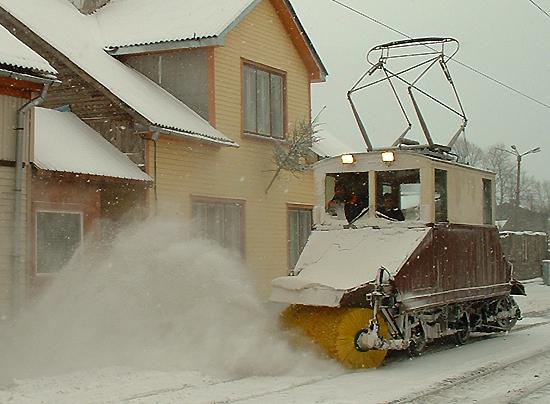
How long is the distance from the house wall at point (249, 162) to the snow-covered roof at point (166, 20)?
1.65 ft

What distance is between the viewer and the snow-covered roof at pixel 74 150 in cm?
1386

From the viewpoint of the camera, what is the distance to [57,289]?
42.1ft

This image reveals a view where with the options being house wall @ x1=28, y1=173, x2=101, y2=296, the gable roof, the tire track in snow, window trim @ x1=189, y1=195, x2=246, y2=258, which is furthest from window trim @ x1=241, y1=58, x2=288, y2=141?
the tire track in snow

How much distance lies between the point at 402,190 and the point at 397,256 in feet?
4.38

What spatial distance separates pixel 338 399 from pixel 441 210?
189 inches

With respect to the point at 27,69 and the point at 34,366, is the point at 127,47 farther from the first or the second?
the point at 34,366

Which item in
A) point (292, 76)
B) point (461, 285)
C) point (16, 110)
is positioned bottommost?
point (461, 285)

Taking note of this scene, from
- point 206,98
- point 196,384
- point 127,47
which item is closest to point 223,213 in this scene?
point 206,98

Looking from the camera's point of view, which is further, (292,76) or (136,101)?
(292,76)

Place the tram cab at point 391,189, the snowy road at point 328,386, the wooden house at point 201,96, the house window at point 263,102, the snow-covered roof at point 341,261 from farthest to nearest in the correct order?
1. the house window at point 263,102
2. the wooden house at point 201,96
3. the tram cab at point 391,189
4. the snow-covered roof at point 341,261
5. the snowy road at point 328,386

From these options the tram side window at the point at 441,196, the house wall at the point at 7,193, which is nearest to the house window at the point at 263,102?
the tram side window at the point at 441,196

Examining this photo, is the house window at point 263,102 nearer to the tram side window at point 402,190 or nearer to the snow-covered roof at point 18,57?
the tram side window at point 402,190

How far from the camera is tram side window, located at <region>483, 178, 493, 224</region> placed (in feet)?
49.2

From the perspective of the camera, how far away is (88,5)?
68.1ft
